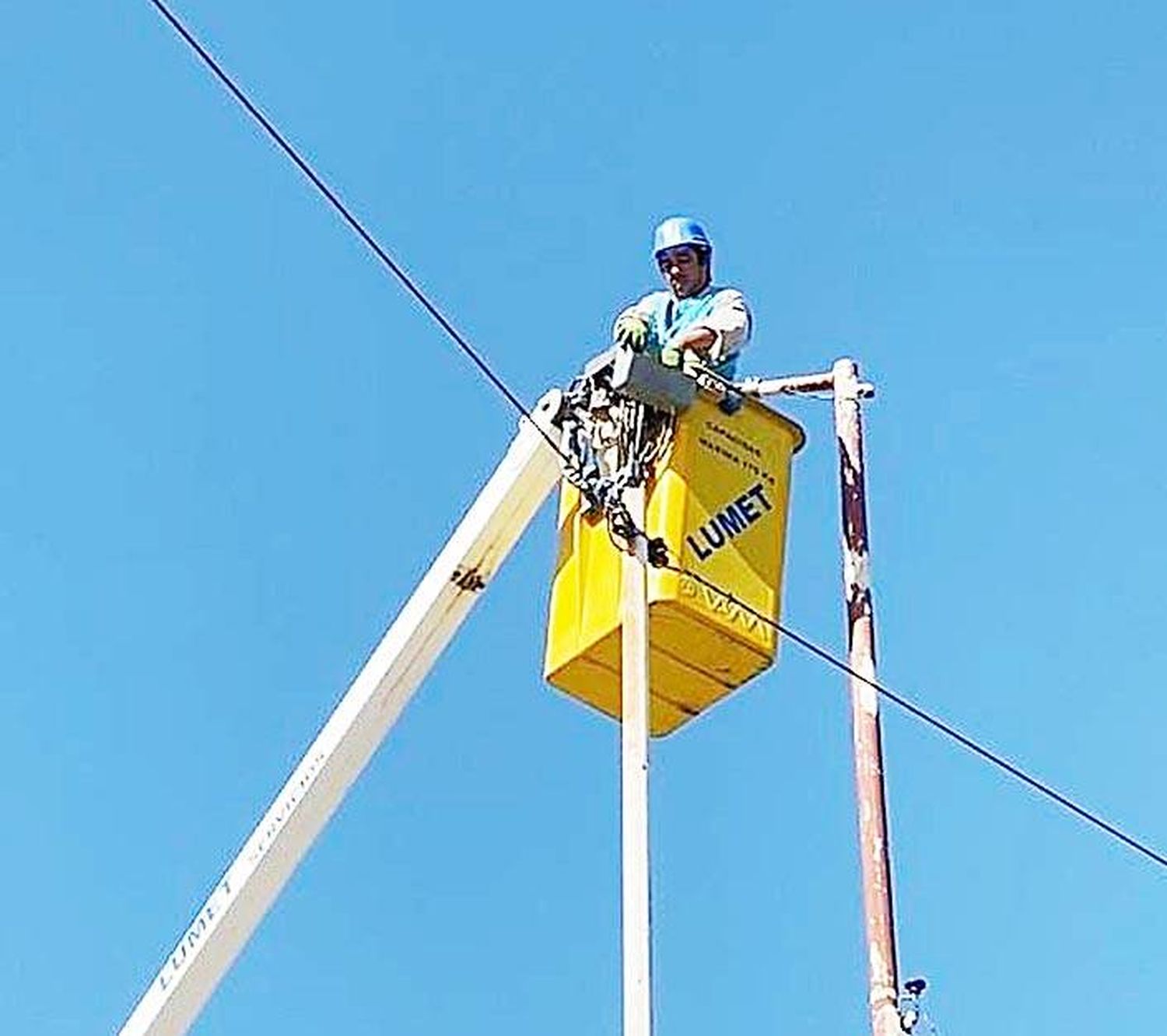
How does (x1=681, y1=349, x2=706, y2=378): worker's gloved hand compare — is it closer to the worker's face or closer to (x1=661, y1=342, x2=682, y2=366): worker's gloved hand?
(x1=661, y1=342, x2=682, y2=366): worker's gloved hand

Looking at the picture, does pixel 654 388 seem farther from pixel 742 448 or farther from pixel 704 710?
pixel 704 710

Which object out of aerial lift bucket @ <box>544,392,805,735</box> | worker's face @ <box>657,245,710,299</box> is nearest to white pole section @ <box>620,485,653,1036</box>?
aerial lift bucket @ <box>544,392,805,735</box>

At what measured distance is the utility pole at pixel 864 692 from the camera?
7.88 metres

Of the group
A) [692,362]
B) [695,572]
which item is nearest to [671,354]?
[692,362]

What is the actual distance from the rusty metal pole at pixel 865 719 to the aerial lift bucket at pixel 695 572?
29cm

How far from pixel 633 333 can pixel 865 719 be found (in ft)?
4.68

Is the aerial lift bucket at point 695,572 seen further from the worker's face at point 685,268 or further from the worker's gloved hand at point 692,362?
the worker's face at point 685,268

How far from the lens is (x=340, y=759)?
9094mm

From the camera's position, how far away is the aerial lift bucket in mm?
8273

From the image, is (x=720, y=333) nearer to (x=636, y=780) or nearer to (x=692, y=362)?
(x=692, y=362)

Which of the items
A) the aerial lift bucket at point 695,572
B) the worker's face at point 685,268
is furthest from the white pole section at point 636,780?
the worker's face at point 685,268

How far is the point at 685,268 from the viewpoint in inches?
358

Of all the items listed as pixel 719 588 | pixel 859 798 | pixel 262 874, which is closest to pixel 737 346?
pixel 719 588

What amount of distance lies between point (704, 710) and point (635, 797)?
2.98 feet
